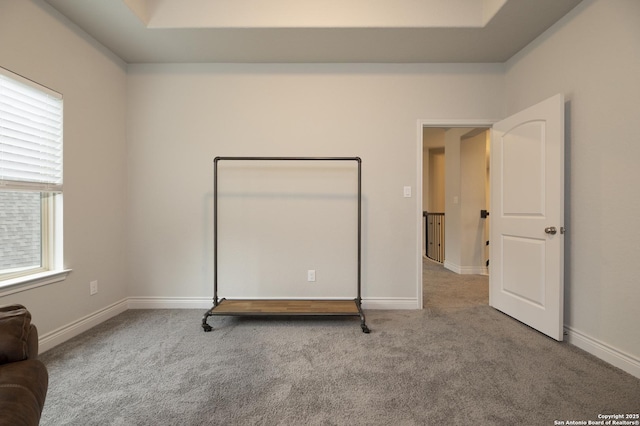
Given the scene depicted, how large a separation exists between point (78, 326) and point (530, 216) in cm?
378

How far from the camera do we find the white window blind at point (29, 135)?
1.80 meters

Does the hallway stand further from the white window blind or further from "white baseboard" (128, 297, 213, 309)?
the white window blind

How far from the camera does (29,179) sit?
6.38ft

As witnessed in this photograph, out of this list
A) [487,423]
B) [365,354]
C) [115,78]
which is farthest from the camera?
[115,78]

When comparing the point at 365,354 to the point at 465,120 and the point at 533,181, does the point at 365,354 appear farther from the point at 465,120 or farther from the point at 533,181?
the point at 465,120

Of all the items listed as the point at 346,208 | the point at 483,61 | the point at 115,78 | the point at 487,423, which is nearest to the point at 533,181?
the point at 483,61

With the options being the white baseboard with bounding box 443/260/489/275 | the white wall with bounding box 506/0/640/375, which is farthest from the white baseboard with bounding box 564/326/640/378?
the white baseboard with bounding box 443/260/489/275

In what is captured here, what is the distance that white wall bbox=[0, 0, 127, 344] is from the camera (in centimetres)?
190

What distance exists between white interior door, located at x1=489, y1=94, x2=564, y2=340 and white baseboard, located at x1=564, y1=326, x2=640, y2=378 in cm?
11

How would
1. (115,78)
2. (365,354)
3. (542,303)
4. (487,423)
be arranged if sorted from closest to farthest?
1. (487,423)
2. (365,354)
3. (542,303)
4. (115,78)

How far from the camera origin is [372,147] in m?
2.82

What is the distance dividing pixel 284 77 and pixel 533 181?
2.41 metres

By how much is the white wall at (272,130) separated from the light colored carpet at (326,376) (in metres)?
0.72

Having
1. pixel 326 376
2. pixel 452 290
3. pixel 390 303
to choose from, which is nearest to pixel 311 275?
pixel 390 303
